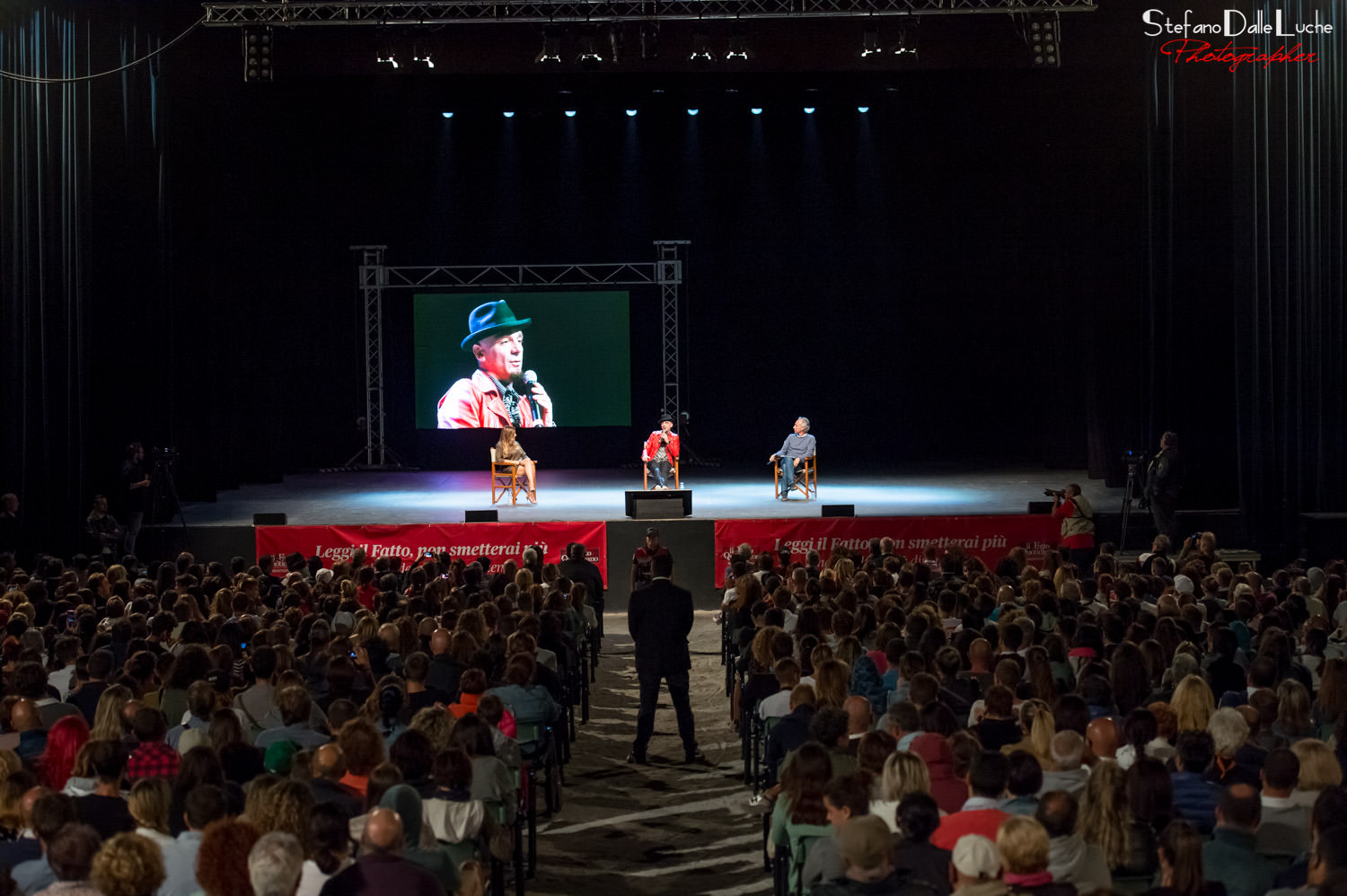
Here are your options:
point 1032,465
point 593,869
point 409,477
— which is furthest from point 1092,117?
point 593,869

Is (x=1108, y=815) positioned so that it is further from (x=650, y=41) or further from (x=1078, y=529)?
(x=650, y=41)

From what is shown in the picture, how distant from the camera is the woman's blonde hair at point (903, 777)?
5.11 metres

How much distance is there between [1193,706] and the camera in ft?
20.1

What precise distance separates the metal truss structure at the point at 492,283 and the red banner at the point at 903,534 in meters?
7.50

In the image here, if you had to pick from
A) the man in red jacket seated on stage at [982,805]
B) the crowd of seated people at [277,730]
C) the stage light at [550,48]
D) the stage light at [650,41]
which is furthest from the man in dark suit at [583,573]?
the stage light at [650,41]

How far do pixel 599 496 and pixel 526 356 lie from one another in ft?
14.9

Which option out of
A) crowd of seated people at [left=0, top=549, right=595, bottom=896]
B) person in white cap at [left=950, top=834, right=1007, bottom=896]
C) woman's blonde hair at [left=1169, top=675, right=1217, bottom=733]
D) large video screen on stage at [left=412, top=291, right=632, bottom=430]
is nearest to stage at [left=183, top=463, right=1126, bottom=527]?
large video screen on stage at [left=412, top=291, right=632, bottom=430]

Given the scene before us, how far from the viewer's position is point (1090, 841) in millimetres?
4922

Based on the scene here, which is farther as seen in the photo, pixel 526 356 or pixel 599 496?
pixel 526 356

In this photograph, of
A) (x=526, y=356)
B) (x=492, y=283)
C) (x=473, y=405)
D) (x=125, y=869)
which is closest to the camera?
(x=125, y=869)

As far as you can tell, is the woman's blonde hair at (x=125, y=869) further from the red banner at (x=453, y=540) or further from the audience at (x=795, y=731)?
the red banner at (x=453, y=540)

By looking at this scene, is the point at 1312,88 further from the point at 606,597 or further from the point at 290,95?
the point at 290,95

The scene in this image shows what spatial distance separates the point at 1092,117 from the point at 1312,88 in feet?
13.7

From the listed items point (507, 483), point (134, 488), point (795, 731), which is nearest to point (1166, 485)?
point (507, 483)
